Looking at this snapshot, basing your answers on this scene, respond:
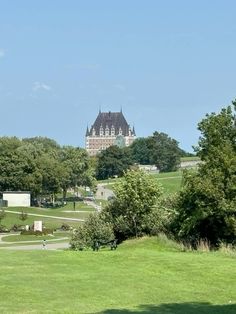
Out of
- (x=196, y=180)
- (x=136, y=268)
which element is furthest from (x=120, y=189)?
(x=136, y=268)

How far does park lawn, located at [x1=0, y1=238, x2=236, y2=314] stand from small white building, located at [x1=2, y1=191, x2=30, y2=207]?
7284 centimetres

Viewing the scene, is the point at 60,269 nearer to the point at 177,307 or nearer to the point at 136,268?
the point at 136,268

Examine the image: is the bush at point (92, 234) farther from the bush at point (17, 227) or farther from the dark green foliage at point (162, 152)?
the dark green foliage at point (162, 152)

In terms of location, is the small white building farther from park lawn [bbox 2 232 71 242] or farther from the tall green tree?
the tall green tree

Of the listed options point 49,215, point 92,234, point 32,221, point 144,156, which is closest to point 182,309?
point 92,234

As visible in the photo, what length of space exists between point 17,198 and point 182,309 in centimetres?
8347

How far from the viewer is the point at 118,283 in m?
14.4

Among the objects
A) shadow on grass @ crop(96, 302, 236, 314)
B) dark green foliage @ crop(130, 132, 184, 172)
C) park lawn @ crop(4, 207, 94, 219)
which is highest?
dark green foliage @ crop(130, 132, 184, 172)

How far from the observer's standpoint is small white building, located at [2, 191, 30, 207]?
92.6 meters

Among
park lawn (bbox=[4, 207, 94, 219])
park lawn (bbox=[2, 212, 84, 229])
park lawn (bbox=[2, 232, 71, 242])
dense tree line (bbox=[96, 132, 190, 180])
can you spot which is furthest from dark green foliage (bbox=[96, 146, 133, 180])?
park lawn (bbox=[2, 232, 71, 242])

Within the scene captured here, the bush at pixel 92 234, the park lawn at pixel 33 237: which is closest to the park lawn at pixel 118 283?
the bush at pixel 92 234

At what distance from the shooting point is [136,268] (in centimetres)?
1697

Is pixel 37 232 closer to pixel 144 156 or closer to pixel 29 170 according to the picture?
pixel 29 170

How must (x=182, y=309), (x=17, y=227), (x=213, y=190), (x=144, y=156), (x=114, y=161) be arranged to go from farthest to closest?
(x=144, y=156) < (x=114, y=161) < (x=17, y=227) < (x=213, y=190) < (x=182, y=309)
